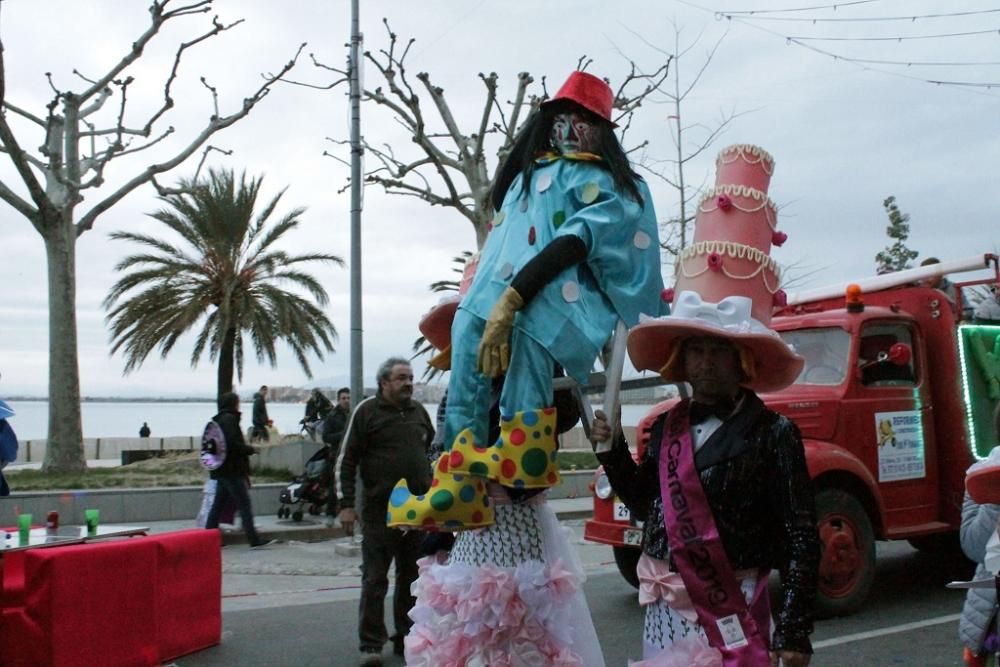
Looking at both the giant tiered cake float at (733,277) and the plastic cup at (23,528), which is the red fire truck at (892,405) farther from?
the giant tiered cake float at (733,277)

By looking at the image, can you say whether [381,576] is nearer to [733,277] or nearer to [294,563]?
[733,277]

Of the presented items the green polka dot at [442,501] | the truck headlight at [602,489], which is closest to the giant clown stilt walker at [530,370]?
the green polka dot at [442,501]

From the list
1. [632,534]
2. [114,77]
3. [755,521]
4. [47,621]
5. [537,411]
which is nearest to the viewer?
[755,521]

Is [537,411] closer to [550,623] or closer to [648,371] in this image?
[648,371]

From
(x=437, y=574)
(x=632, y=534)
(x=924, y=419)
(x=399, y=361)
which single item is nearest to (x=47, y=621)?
(x=399, y=361)

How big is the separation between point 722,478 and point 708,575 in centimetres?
25

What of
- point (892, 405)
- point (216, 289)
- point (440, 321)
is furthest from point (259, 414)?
point (440, 321)

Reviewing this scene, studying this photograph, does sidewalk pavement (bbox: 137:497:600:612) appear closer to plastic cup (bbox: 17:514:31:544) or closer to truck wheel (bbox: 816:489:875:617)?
plastic cup (bbox: 17:514:31:544)

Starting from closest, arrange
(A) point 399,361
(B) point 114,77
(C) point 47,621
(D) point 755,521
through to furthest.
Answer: (D) point 755,521 < (C) point 47,621 < (A) point 399,361 < (B) point 114,77

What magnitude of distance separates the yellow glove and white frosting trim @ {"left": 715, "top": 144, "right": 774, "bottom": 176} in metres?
0.83

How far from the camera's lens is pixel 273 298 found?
2241 centimetres

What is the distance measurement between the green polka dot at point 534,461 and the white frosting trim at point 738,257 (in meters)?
0.67

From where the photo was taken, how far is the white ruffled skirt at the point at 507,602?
320cm

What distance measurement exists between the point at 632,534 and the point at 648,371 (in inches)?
176
